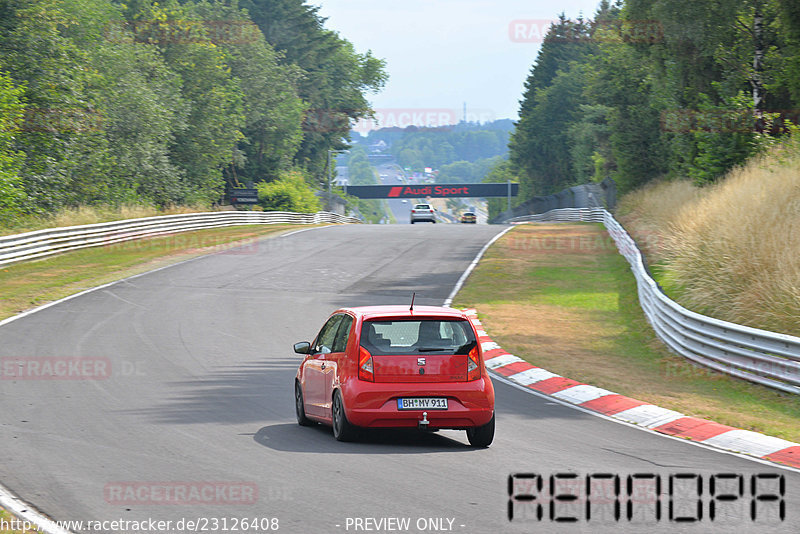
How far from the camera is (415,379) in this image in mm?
9406

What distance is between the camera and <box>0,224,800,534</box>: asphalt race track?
6.84 meters

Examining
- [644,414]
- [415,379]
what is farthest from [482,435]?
[644,414]

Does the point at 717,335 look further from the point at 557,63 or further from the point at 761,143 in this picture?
the point at 557,63

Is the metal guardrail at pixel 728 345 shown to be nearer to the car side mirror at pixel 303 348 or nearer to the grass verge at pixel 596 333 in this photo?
the grass verge at pixel 596 333

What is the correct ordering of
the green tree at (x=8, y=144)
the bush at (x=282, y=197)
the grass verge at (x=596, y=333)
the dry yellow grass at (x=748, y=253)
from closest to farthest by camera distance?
the grass verge at (x=596, y=333) → the dry yellow grass at (x=748, y=253) → the green tree at (x=8, y=144) → the bush at (x=282, y=197)

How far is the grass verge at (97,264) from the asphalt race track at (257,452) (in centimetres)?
501

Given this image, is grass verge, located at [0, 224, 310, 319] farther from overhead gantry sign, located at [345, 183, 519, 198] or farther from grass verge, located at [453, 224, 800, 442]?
overhead gantry sign, located at [345, 183, 519, 198]

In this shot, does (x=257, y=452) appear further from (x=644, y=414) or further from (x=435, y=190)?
(x=435, y=190)

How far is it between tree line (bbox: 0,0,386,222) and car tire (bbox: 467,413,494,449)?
31.6 meters

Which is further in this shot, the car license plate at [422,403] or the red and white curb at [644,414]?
the red and white curb at [644,414]

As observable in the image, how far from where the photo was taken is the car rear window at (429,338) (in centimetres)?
951
